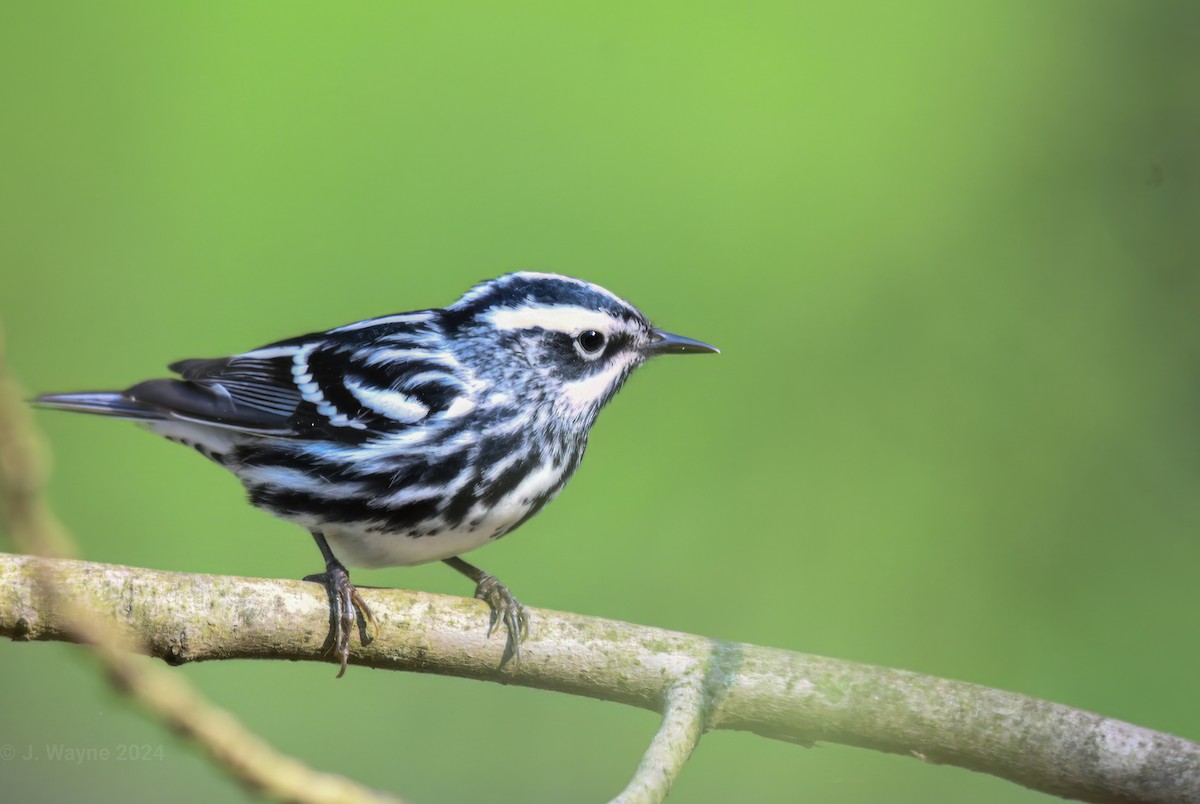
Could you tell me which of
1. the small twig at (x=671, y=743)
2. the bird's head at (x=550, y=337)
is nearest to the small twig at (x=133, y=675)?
the small twig at (x=671, y=743)

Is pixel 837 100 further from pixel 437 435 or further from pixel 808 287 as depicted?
pixel 437 435

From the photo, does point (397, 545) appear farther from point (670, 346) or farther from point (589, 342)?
point (670, 346)

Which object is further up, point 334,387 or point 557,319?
point 557,319

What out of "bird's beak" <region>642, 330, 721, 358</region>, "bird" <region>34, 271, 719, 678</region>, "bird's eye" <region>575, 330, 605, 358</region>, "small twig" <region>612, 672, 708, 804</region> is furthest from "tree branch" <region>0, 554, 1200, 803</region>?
"bird's beak" <region>642, 330, 721, 358</region>

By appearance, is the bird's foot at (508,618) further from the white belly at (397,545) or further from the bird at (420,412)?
the white belly at (397,545)

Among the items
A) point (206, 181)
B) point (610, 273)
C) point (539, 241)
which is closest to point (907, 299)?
point (610, 273)

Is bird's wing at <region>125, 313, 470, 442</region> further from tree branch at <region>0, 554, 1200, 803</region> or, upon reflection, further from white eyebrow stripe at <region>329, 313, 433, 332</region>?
tree branch at <region>0, 554, 1200, 803</region>

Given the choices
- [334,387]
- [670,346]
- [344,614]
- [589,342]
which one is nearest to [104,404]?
[334,387]
